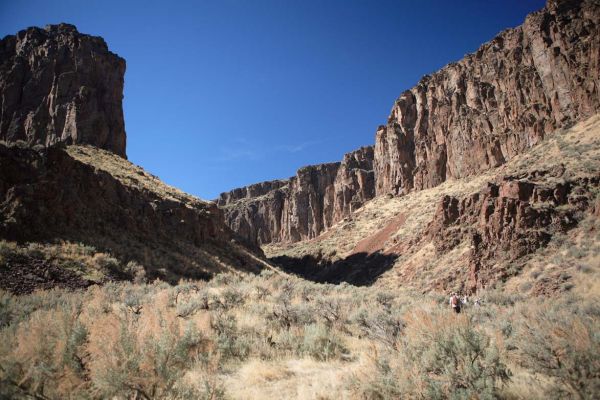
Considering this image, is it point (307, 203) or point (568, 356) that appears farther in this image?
point (307, 203)

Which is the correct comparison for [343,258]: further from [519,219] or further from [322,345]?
[322,345]

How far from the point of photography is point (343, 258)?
5825 centimetres

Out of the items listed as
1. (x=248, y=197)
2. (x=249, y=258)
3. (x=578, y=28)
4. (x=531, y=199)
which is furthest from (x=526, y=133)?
(x=248, y=197)

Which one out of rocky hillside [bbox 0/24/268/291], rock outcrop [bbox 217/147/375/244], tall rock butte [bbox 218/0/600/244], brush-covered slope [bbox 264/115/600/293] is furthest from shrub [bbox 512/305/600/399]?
rock outcrop [bbox 217/147/375/244]

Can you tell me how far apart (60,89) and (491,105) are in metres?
66.8

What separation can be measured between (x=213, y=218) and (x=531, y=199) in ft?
99.4

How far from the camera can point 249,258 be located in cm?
3872

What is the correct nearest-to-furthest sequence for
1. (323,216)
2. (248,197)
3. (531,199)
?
(531,199)
(323,216)
(248,197)

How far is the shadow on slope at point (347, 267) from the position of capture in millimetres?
41766

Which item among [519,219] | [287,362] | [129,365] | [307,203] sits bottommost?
[287,362]

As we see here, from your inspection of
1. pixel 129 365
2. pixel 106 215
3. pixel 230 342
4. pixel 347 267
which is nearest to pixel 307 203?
pixel 347 267

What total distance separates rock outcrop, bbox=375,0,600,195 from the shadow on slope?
24399mm

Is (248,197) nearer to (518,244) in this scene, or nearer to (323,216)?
(323,216)

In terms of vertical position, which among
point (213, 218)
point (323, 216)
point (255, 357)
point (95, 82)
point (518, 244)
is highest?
point (95, 82)
